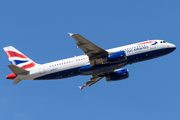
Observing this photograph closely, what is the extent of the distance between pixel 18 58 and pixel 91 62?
1530cm

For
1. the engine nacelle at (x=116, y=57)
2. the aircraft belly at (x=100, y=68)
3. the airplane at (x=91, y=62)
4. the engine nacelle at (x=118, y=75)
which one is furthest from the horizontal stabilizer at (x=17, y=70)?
the engine nacelle at (x=118, y=75)

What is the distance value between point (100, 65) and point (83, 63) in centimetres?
336

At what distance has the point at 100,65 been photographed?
5481 cm

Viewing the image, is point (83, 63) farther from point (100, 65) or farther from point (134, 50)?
point (134, 50)

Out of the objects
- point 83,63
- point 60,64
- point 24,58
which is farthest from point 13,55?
point 83,63

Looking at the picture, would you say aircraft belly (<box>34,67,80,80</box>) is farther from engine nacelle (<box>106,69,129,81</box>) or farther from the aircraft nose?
the aircraft nose

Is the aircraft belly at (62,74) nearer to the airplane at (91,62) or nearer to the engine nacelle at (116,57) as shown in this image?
the airplane at (91,62)

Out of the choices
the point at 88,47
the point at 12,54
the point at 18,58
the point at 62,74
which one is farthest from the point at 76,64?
the point at 12,54

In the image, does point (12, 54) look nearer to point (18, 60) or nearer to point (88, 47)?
point (18, 60)

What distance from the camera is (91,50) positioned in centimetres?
5278

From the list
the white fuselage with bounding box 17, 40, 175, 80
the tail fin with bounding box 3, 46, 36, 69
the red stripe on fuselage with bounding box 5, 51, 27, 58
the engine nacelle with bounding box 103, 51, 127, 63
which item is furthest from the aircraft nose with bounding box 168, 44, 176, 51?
the red stripe on fuselage with bounding box 5, 51, 27, 58

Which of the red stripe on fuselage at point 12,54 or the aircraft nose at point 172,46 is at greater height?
the red stripe on fuselage at point 12,54

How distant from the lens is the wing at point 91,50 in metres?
49.5

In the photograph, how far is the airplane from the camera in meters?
53.4
